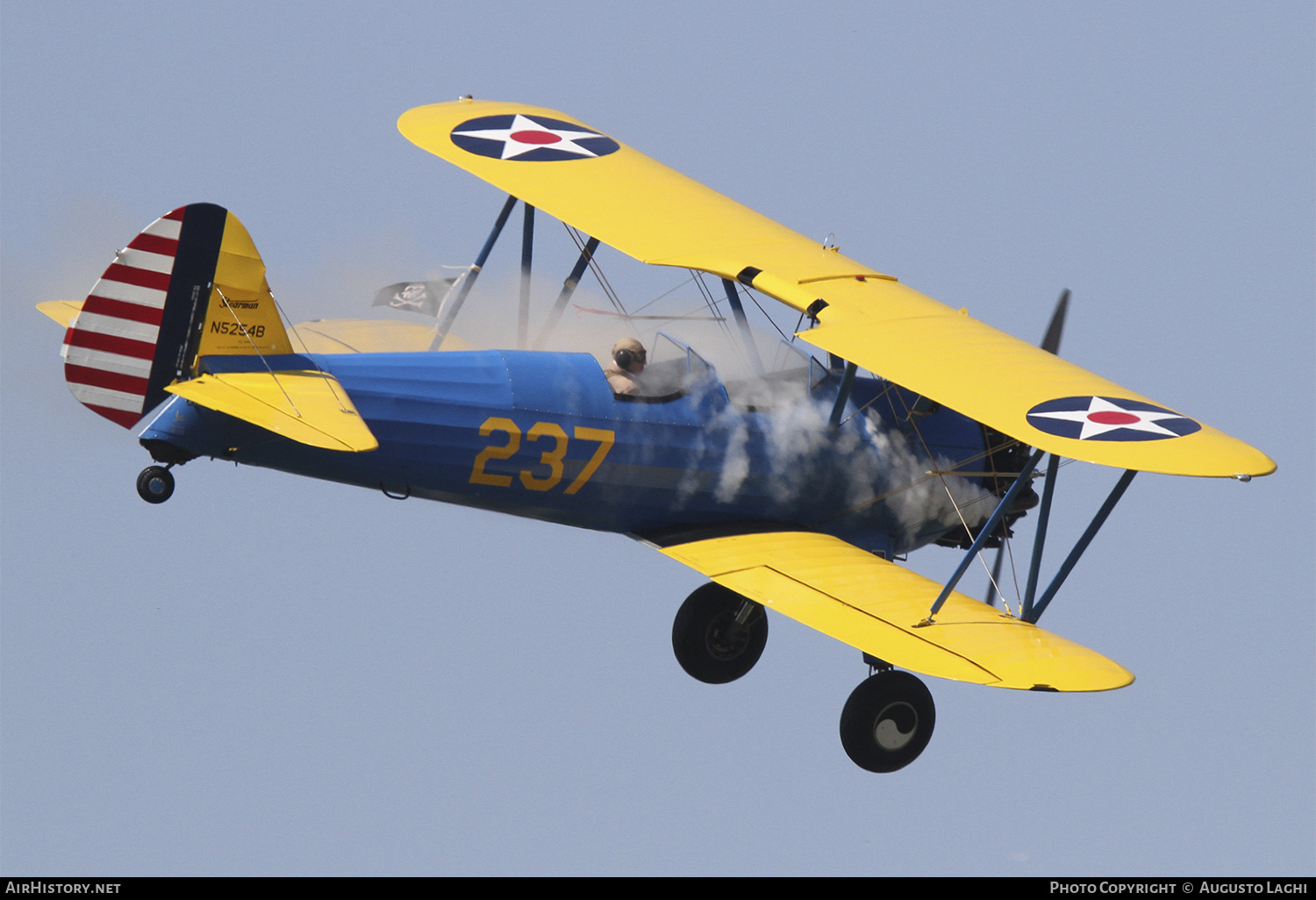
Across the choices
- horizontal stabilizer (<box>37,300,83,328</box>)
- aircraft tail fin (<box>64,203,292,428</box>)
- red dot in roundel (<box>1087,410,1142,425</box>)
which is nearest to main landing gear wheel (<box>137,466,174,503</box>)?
aircraft tail fin (<box>64,203,292,428</box>)

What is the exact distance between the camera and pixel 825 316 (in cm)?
1351

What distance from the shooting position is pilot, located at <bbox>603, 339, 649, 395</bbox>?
44.8ft

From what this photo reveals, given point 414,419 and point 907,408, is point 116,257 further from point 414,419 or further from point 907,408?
point 907,408

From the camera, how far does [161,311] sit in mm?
11922

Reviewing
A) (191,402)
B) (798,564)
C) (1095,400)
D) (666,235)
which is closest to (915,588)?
(798,564)

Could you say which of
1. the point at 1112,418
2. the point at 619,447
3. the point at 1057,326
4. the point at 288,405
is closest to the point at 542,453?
the point at 619,447

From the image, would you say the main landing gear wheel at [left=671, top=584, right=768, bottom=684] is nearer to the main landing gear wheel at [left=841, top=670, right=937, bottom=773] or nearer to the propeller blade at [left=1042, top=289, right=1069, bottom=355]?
the main landing gear wheel at [left=841, top=670, right=937, bottom=773]

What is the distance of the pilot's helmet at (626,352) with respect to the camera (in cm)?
1370

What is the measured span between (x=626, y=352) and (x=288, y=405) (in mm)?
2442

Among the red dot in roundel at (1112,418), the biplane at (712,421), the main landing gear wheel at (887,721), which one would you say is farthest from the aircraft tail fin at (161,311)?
the red dot in roundel at (1112,418)

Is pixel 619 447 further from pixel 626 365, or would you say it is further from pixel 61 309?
pixel 61 309

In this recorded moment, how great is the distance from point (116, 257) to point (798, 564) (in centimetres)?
435

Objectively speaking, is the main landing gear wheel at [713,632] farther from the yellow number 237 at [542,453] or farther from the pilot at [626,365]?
the pilot at [626,365]

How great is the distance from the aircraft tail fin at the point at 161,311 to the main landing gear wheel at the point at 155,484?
1.06 feet
